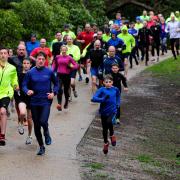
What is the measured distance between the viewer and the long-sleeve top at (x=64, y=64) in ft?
50.1

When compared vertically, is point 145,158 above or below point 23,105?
below

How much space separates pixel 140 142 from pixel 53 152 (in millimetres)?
2597

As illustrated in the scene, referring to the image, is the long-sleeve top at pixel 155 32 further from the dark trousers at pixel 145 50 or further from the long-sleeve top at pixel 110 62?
the long-sleeve top at pixel 110 62

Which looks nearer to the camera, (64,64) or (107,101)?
(107,101)

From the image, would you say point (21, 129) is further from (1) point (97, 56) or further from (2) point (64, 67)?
(1) point (97, 56)

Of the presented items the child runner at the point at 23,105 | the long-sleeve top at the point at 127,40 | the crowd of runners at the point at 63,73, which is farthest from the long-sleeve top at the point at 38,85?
the long-sleeve top at the point at 127,40

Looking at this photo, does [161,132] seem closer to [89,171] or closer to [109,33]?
[89,171]

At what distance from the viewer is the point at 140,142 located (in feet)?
43.1

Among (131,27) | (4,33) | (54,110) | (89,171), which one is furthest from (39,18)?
(89,171)

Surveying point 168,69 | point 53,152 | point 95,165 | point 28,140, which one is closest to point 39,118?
point 53,152

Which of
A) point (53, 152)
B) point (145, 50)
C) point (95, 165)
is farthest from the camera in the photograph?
point (145, 50)

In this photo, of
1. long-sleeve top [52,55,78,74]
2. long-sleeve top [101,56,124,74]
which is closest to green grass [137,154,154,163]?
long-sleeve top [101,56,124,74]

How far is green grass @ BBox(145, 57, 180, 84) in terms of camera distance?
75.3 ft

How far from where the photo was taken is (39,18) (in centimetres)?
2225
